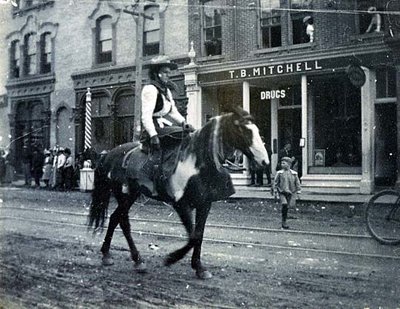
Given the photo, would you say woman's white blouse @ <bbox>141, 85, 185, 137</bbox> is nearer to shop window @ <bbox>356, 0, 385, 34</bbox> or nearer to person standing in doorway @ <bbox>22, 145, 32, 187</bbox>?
shop window @ <bbox>356, 0, 385, 34</bbox>

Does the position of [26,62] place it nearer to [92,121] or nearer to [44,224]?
[92,121]

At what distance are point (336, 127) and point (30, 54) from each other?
243 centimetres

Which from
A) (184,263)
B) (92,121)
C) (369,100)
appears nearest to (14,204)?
(92,121)

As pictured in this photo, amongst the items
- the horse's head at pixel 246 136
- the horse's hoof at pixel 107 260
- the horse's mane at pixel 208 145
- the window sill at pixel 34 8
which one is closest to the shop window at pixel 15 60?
the window sill at pixel 34 8

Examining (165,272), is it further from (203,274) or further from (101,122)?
(101,122)

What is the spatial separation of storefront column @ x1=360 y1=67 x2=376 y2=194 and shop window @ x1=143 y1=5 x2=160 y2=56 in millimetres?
1212

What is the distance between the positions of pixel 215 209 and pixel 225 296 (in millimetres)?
489

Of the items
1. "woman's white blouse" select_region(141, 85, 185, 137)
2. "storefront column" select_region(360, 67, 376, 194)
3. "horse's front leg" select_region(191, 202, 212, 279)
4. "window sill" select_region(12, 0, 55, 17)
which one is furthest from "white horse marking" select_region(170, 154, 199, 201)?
"window sill" select_region(12, 0, 55, 17)

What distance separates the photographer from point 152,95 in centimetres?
258

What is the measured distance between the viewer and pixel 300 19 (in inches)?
91.0

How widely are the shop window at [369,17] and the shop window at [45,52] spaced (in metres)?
2.18

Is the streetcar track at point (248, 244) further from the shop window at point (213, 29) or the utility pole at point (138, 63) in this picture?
the shop window at point (213, 29)

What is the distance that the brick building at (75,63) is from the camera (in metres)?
2.75

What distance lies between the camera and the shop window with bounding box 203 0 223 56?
2.53m
